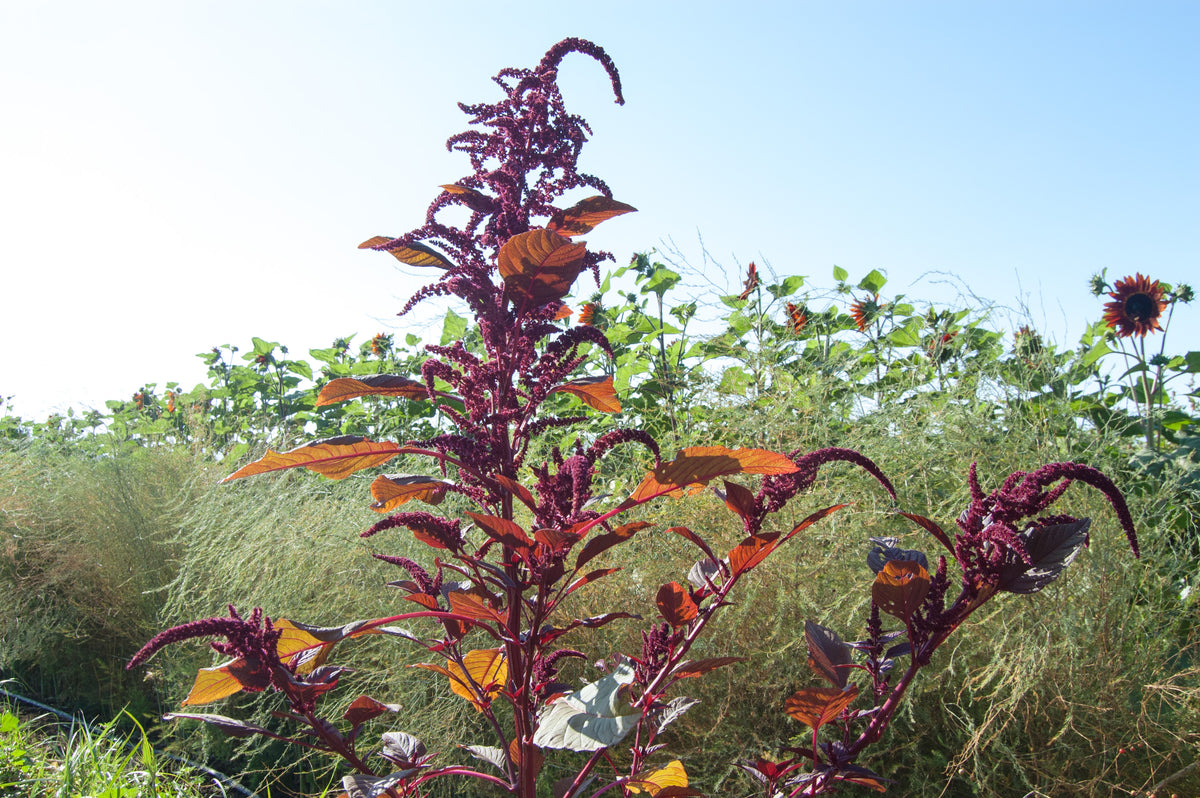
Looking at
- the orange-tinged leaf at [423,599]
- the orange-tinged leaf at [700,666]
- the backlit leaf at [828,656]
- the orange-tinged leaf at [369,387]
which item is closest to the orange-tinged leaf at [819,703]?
the backlit leaf at [828,656]

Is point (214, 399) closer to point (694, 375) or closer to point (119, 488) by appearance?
point (119, 488)

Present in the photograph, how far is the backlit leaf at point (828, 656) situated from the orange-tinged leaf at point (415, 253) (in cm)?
72

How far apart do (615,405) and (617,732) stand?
15.9 inches

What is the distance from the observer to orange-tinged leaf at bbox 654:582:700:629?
1.10 metres

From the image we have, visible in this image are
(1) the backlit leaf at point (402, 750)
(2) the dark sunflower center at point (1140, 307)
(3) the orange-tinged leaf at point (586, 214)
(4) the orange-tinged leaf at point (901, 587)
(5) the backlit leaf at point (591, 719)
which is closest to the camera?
(5) the backlit leaf at point (591, 719)

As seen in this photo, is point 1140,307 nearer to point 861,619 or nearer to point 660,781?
point 861,619

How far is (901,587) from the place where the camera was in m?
0.96

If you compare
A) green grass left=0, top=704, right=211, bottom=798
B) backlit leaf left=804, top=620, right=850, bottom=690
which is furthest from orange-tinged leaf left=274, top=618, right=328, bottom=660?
green grass left=0, top=704, right=211, bottom=798

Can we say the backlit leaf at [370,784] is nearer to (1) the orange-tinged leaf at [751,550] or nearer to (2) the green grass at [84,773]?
(1) the orange-tinged leaf at [751,550]

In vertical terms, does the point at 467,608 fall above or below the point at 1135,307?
below

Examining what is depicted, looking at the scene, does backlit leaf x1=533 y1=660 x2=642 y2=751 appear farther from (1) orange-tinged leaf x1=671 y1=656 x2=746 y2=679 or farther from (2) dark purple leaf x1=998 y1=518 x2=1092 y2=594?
(2) dark purple leaf x1=998 y1=518 x2=1092 y2=594

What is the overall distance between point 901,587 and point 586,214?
25.4 inches

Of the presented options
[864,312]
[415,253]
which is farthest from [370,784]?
[864,312]

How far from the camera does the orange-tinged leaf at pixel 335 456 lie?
899 millimetres
